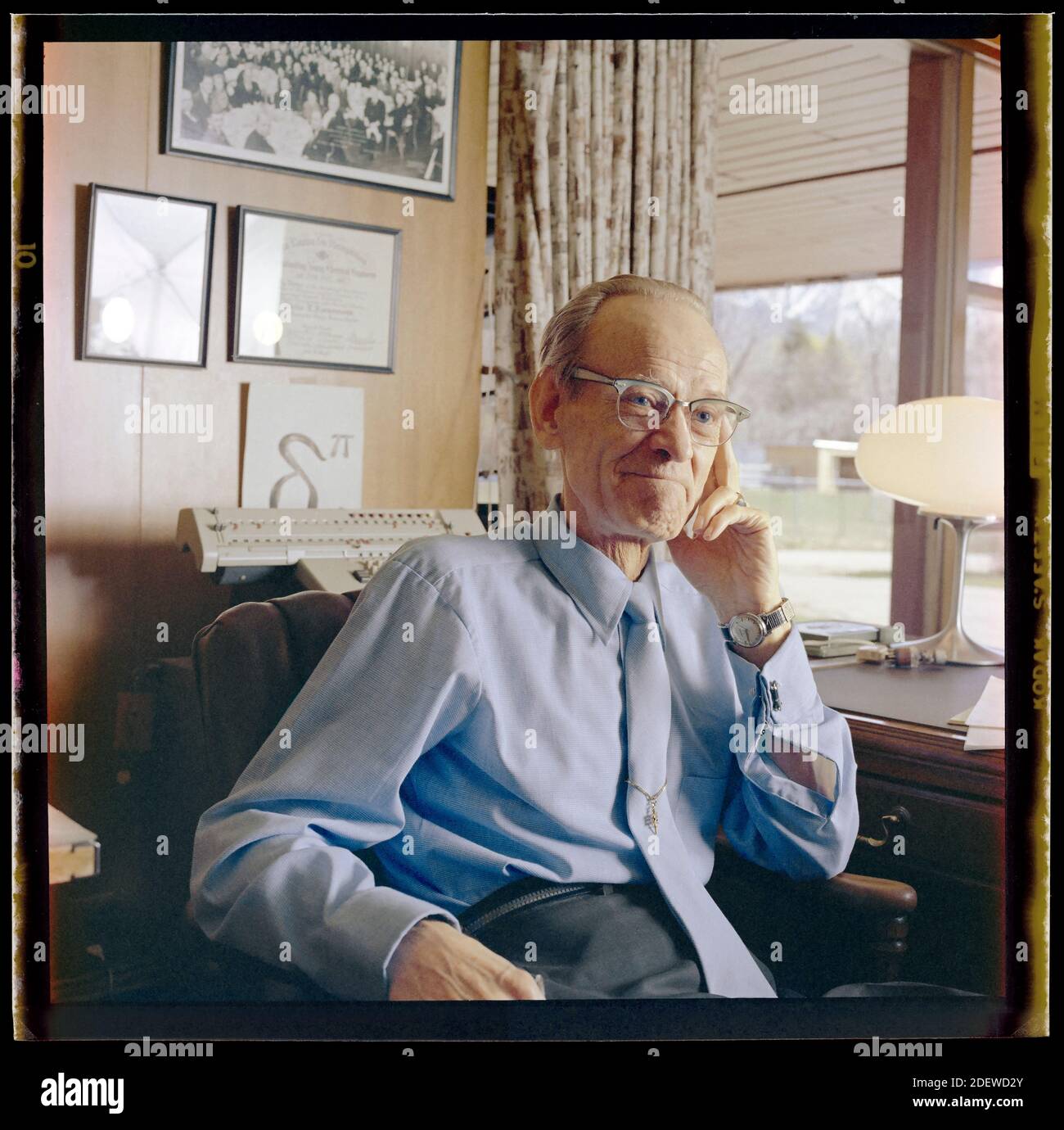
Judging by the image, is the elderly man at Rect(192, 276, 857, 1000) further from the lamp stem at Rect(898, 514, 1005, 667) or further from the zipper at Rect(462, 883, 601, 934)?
the lamp stem at Rect(898, 514, 1005, 667)

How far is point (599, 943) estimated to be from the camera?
1.23 meters

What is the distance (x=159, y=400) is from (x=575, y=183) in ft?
3.27

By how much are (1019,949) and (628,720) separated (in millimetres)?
632

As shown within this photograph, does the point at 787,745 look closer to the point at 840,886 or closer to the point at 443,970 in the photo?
the point at 840,886

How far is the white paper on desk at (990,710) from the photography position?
147cm

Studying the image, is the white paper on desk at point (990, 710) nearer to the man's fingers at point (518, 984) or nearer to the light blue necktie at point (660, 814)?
the light blue necktie at point (660, 814)

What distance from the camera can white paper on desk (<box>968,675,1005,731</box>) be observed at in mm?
1467

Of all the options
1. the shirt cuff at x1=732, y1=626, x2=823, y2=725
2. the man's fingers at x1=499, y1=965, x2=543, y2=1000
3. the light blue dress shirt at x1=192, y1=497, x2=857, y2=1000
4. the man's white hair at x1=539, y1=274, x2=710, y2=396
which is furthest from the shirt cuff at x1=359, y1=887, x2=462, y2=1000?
the man's white hair at x1=539, y1=274, x2=710, y2=396

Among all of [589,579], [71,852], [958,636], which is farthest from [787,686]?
[71,852]

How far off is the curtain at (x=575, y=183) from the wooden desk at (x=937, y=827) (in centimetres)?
92

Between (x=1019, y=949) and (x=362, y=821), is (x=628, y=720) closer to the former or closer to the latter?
(x=362, y=821)

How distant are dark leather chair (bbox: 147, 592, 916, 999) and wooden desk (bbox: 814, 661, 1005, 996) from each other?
0.33 ft

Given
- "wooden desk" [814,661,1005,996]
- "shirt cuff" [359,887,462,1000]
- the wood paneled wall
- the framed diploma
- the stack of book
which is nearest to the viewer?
"shirt cuff" [359,887,462,1000]

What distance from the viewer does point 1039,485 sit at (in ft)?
4.51
